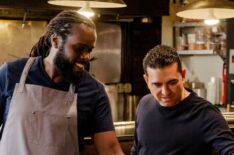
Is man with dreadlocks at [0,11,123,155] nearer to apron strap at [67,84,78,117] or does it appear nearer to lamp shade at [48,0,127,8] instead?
apron strap at [67,84,78,117]

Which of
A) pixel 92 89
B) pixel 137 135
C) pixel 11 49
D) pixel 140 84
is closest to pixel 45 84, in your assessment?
pixel 92 89

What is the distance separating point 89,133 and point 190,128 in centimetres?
41

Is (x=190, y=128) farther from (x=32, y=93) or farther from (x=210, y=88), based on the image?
(x=210, y=88)

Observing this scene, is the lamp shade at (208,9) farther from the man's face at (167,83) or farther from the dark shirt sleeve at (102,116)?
the dark shirt sleeve at (102,116)

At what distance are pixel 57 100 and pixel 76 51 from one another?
0.73 ft

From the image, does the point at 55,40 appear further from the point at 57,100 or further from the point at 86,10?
the point at 86,10

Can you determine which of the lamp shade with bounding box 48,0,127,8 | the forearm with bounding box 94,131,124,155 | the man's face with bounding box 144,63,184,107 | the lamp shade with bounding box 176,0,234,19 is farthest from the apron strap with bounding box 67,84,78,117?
the lamp shade with bounding box 176,0,234,19

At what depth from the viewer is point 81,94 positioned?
5.14 feet

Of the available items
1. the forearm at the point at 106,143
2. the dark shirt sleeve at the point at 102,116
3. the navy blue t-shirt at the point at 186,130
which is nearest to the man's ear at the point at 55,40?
the dark shirt sleeve at the point at 102,116

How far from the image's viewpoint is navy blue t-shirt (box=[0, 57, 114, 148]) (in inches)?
60.7

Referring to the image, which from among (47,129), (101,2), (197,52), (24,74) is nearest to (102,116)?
(47,129)

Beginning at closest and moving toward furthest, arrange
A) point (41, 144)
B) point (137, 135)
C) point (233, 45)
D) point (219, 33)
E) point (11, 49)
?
point (41, 144) → point (137, 135) → point (11, 49) → point (233, 45) → point (219, 33)

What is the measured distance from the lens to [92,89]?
5.19 feet

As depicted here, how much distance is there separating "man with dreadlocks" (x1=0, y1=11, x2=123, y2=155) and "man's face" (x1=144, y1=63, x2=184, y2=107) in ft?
0.71
